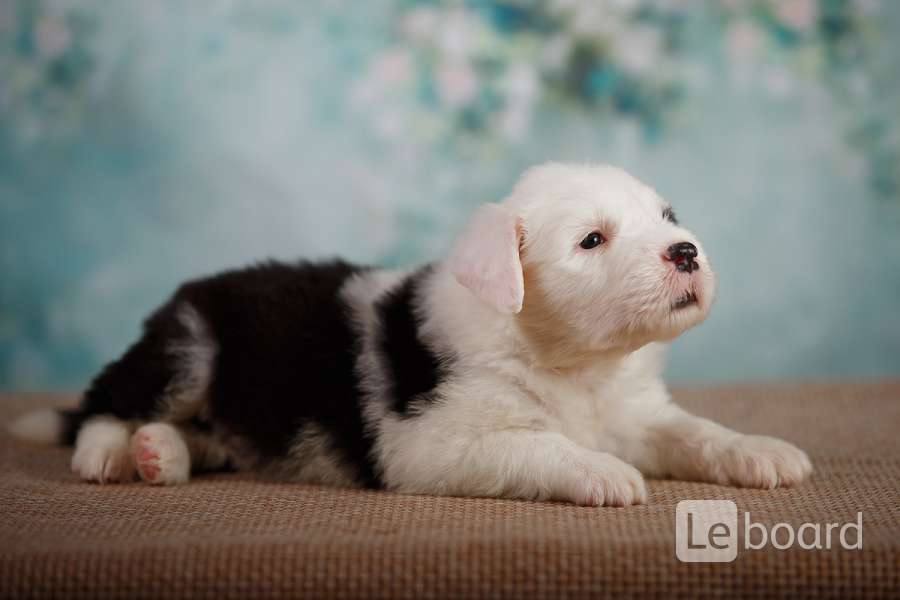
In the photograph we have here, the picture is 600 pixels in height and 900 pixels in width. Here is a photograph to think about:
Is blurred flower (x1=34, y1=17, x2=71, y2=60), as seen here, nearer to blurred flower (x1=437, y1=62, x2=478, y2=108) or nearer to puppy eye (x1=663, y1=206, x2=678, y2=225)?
blurred flower (x1=437, y1=62, x2=478, y2=108)

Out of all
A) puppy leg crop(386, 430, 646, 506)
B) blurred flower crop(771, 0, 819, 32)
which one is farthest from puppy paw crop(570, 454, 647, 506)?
blurred flower crop(771, 0, 819, 32)

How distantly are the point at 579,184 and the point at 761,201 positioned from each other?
3.67 metres

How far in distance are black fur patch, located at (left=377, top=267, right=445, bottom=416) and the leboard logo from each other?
0.97m

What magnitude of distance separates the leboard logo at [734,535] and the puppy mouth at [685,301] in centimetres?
62

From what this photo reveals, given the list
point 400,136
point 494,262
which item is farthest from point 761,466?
point 400,136

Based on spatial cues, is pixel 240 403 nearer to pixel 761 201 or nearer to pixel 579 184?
pixel 579 184

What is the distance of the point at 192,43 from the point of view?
21.3 ft

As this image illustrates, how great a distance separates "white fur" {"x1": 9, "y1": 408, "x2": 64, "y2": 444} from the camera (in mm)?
4531

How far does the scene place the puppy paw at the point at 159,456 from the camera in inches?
143

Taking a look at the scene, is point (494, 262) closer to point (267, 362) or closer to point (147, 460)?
point (267, 362)

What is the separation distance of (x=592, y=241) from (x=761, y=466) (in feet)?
2.95

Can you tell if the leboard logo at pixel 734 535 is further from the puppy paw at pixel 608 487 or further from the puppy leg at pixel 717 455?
the puppy leg at pixel 717 455

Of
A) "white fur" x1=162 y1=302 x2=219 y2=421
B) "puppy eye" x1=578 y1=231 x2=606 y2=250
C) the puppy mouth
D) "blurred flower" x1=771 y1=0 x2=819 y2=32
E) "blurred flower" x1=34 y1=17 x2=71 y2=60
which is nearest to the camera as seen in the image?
the puppy mouth

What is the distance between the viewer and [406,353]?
11.7ft
